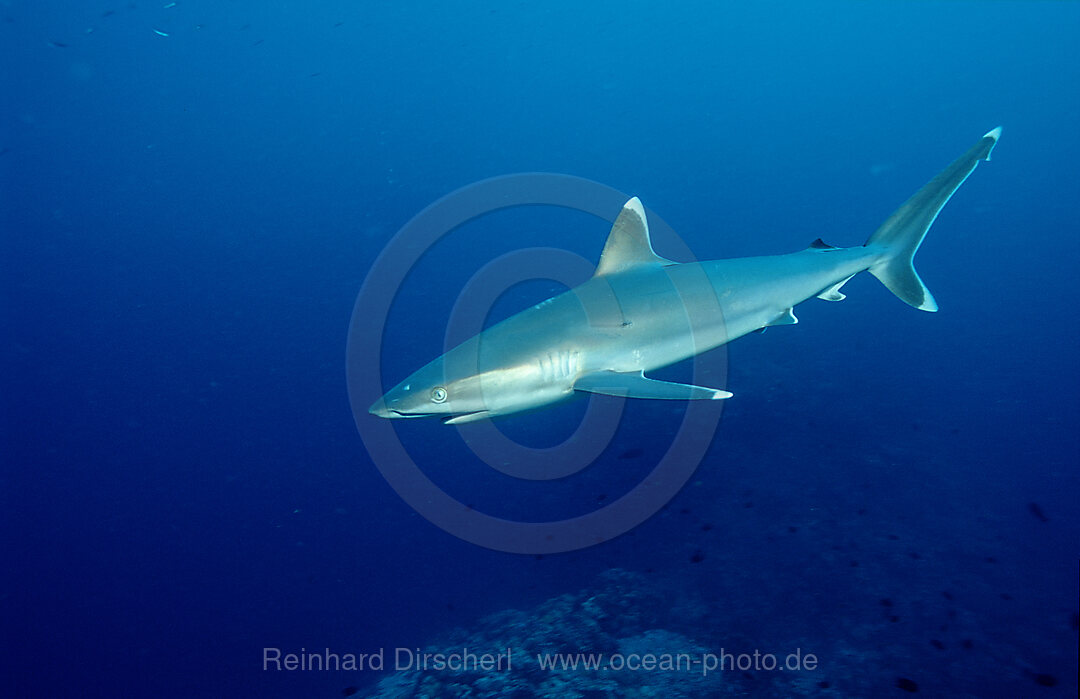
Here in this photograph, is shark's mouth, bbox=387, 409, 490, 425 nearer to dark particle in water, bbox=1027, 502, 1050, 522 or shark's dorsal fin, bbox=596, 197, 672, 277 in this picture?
shark's dorsal fin, bbox=596, 197, 672, 277

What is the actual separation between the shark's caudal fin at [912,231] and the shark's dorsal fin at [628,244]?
8.21ft

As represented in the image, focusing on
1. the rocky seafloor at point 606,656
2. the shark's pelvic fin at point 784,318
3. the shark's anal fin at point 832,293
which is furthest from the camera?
the shark's anal fin at point 832,293

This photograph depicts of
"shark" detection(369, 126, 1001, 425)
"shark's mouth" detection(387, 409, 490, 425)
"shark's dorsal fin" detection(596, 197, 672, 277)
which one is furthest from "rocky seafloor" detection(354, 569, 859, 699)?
"shark's dorsal fin" detection(596, 197, 672, 277)

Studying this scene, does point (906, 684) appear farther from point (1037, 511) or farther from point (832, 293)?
point (832, 293)

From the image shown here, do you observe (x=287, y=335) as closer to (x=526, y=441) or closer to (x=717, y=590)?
(x=526, y=441)

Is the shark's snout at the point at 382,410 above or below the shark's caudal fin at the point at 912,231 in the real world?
below

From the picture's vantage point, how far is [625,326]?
4203 millimetres

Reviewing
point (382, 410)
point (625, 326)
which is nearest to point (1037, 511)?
point (625, 326)

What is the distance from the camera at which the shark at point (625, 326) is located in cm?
384

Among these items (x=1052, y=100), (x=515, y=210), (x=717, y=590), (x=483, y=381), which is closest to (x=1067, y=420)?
(x=717, y=590)

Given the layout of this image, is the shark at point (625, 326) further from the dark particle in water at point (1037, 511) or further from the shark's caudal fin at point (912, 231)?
the dark particle in water at point (1037, 511)

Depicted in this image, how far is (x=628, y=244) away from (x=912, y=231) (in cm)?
307

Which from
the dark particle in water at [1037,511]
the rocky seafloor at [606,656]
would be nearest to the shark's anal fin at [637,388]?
the rocky seafloor at [606,656]

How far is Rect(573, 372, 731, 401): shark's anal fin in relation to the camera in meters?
3.71
